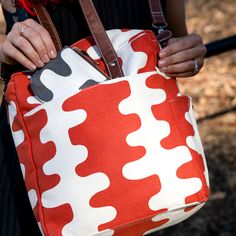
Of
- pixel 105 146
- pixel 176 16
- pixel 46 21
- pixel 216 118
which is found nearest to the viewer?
pixel 105 146

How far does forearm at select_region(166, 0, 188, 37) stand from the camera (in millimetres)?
1290

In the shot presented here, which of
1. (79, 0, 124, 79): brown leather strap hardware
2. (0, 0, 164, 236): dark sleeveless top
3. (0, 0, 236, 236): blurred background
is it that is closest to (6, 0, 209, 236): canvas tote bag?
(79, 0, 124, 79): brown leather strap hardware

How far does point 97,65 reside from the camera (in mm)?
1096

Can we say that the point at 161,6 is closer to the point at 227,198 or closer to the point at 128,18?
the point at 128,18

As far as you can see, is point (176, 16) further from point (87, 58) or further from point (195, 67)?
point (87, 58)

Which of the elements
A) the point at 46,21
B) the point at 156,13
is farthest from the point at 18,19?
the point at 156,13

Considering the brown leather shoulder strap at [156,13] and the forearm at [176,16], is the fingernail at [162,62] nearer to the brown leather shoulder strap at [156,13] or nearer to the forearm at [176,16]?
the brown leather shoulder strap at [156,13]

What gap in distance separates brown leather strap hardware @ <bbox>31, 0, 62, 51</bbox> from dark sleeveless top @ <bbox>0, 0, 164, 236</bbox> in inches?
3.3

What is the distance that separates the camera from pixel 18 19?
4.00ft

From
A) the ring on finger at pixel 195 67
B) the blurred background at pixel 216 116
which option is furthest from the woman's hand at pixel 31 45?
the blurred background at pixel 216 116

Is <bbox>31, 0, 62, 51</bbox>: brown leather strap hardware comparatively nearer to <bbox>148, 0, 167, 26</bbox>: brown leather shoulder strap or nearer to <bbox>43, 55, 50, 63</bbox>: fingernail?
<bbox>43, 55, 50, 63</bbox>: fingernail

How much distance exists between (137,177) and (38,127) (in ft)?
0.59

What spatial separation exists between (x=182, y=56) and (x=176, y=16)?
0.64 feet

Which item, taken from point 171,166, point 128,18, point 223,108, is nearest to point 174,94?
point 171,166
